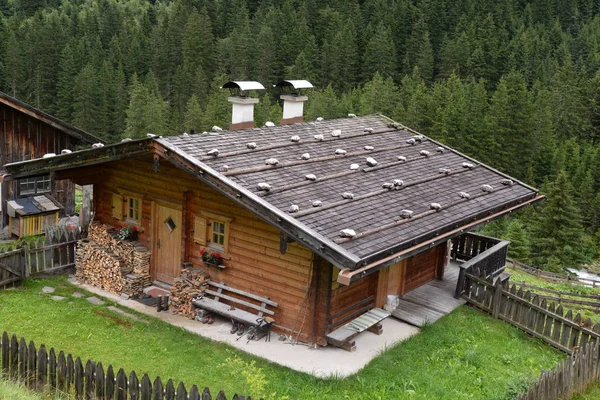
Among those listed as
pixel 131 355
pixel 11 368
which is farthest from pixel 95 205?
pixel 11 368

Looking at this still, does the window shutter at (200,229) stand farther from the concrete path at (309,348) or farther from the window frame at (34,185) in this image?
the window frame at (34,185)

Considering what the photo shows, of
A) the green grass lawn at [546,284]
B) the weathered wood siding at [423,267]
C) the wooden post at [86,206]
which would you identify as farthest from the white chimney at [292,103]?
the green grass lawn at [546,284]

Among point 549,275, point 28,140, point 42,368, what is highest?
point 28,140

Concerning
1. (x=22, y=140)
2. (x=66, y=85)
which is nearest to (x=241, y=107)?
(x=22, y=140)

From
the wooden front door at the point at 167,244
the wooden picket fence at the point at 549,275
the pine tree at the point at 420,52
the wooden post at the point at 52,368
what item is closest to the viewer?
the wooden post at the point at 52,368

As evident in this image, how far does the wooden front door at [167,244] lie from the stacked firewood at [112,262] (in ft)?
0.96

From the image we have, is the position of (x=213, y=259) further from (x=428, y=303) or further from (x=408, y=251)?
(x=428, y=303)

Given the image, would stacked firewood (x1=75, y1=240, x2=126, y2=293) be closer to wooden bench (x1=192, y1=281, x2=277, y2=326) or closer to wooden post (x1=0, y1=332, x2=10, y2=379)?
wooden bench (x1=192, y1=281, x2=277, y2=326)

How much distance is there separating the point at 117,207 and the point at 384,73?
78.8 meters

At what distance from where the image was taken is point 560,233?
45.6 meters

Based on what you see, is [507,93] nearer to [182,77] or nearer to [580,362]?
[182,77]

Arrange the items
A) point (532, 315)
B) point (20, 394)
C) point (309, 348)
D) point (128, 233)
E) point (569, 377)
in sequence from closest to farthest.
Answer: point (20, 394) < point (569, 377) < point (309, 348) < point (532, 315) < point (128, 233)

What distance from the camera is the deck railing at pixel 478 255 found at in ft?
54.9

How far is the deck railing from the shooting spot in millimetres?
16719
